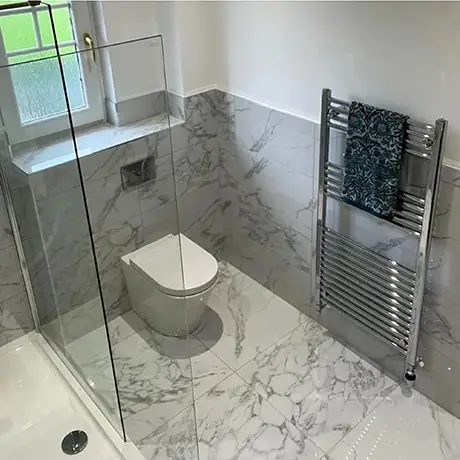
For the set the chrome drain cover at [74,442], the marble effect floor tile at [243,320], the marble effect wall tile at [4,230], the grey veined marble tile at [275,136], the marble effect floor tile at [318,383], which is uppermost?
the grey veined marble tile at [275,136]

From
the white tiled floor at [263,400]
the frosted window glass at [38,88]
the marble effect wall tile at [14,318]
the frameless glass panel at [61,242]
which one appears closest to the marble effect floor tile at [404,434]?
the white tiled floor at [263,400]

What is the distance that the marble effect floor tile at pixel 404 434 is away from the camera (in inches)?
90.2

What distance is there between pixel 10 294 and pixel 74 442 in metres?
0.79

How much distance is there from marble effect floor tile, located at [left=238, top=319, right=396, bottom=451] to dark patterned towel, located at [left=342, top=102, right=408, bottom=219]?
81 cm

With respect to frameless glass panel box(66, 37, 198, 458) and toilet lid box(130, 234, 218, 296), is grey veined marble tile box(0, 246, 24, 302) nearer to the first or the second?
frameless glass panel box(66, 37, 198, 458)

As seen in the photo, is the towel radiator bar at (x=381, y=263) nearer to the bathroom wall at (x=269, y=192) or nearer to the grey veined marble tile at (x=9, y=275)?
the bathroom wall at (x=269, y=192)

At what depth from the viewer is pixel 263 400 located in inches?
100.0

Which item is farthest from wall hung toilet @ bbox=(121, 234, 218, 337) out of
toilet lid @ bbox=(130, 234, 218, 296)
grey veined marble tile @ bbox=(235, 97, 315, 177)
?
grey veined marble tile @ bbox=(235, 97, 315, 177)

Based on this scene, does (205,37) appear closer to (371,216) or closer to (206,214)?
(206,214)

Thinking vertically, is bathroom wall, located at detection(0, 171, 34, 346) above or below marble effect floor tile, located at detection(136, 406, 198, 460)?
above

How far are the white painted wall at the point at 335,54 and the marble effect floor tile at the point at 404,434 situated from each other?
1.11 m

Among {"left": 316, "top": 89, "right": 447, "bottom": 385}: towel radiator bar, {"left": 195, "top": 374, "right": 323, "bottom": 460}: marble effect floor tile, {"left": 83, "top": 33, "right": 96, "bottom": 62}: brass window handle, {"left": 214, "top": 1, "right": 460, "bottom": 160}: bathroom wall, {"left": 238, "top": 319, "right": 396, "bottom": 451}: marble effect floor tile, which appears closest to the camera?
{"left": 214, "top": 1, "right": 460, "bottom": 160}: bathroom wall

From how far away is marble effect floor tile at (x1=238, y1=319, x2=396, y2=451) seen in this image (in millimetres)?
2432

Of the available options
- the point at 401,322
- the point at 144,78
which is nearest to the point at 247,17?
the point at 144,78
